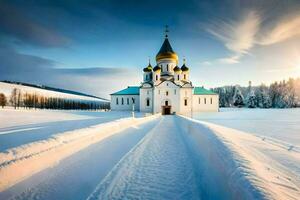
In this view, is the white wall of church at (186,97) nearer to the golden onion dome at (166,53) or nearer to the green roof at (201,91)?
the green roof at (201,91)

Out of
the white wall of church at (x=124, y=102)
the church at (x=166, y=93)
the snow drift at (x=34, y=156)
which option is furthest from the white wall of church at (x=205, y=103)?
the snow drift at (x=34, y=156)

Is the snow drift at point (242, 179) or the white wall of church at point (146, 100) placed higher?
the white wall of church at point (146, 100)

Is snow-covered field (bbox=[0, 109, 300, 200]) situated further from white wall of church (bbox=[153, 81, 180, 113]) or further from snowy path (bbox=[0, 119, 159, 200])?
white wall of church (bbox=[153, 81, 180, 113])

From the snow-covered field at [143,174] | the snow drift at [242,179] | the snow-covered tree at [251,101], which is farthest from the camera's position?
the snow-covered tree at [251,101]

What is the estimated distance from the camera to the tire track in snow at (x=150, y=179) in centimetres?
342

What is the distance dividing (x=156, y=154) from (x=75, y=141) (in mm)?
2976

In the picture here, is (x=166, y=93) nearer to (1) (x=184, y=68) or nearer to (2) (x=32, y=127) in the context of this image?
(1) (x=184, y=68)

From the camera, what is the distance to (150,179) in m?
4.11

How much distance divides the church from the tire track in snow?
40510 millimetres

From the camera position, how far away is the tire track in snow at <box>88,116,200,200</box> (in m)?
3.42

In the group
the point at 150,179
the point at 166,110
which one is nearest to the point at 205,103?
the point at 166,110

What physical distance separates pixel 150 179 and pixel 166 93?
43972mm

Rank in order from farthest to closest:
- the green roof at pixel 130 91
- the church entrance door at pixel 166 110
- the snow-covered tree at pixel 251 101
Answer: the snow-covered tree at pixel 251 101 < the green roof at pixel 130 91 < the church entrance door at pixel 166 110

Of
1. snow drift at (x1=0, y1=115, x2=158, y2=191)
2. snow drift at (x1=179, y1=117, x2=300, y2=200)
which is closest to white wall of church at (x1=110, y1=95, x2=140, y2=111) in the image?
snow drift at (x1=0, y1=115, x2=158, y2=191)
